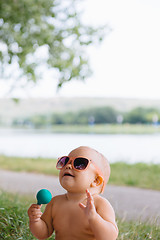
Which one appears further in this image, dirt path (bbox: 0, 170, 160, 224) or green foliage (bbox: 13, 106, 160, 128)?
green foliage (bbox: 13, 106, 160, 128)

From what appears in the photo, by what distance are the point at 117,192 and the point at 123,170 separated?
2.40 meters

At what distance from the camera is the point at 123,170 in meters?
8.54

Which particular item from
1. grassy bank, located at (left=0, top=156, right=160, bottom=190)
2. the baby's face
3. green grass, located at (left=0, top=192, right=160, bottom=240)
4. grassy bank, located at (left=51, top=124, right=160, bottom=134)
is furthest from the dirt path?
grassy bank, located at (left=51, top=124, right=160, bottom=134)

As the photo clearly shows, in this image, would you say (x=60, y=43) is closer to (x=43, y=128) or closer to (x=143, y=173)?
(x=143, y=173)

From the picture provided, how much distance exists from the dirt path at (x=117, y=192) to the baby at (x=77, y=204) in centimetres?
158

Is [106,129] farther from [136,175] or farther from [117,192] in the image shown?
[117,192]

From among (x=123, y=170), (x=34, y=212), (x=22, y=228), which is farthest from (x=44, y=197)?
(x=123, y=170)

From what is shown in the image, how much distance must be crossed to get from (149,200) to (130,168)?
322 cm

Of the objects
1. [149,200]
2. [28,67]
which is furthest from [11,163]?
[149,200]

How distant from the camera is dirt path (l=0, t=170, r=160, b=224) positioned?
15.5ft

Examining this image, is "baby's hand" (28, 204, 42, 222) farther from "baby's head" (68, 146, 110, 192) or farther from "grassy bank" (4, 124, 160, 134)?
"grassy bank" (4, 124, 160, 134)

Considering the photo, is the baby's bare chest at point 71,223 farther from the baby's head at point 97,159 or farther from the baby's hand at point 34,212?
the baby's head at point 97,159

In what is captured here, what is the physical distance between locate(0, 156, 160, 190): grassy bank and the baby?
4.85 m

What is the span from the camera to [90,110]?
683 inches
